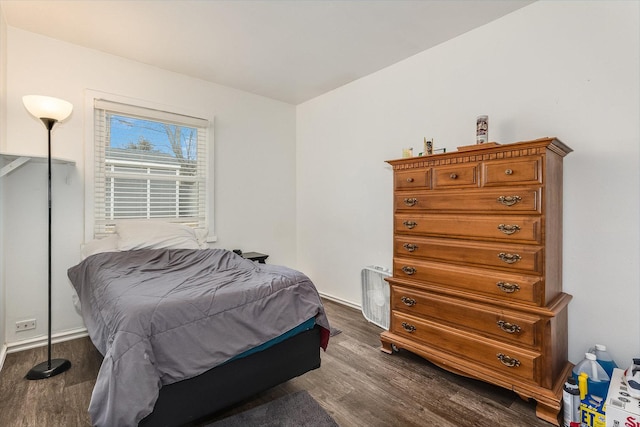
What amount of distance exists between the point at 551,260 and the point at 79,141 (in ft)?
12.7

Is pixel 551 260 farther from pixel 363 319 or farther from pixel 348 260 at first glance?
pixel 348 260

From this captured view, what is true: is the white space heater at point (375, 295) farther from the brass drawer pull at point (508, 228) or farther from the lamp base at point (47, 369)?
the lamp base at point (47, 369)

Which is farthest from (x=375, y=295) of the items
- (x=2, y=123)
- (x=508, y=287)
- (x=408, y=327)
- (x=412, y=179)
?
(x=2, y=123)

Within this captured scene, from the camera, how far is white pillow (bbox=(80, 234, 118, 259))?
268 centimetres

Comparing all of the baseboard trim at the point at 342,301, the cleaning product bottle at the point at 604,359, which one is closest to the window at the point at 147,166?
the baseboard trim at the point at 342,301

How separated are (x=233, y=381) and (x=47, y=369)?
1.53m

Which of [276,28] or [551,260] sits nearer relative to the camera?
[551,260]

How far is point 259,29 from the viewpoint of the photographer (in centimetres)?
261

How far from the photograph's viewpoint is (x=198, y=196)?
11.9 feet

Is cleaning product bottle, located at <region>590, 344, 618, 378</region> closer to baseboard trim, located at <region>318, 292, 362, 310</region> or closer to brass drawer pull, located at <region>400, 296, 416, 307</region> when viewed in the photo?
brass drawer pull, located at <region>400, 296, 416, 307</region>

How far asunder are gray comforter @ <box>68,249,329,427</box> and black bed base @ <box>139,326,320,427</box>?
0.10 m

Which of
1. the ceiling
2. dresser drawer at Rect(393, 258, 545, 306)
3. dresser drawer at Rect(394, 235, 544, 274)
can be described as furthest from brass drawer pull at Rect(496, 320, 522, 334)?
the ceiling

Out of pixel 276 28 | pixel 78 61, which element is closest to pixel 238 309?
pixel 276 28

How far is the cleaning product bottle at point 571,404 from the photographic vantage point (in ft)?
5.40
